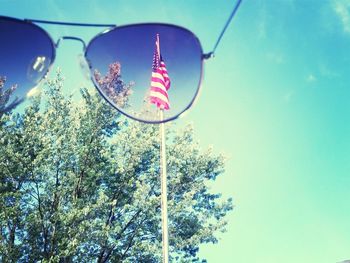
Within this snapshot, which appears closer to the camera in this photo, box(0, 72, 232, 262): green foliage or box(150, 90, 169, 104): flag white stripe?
box(150, 90, 169, 104): flag white stripe

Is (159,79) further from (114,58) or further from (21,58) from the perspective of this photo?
(21,58)

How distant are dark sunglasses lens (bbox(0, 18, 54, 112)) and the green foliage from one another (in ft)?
30.7

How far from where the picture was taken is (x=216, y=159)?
16.0 metres

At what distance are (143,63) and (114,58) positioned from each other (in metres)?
0.44

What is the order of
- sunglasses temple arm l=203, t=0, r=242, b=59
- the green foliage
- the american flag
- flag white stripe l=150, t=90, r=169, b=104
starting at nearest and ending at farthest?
sunglasses temple arm l=203, t=0, r=242, b=59 < the american flag < flag white stripe l=150, t=90, r=169, b=104 < the green foliage

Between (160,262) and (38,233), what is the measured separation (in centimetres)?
449

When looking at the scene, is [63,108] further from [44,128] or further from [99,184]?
[99,184]

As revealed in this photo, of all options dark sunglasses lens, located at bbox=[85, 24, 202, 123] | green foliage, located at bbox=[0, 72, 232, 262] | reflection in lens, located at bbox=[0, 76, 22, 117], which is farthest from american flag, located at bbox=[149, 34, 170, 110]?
green foliage, located at bbox=[0, 72, 232, 262]

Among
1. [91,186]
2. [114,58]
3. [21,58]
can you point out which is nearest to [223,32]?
[114,58]

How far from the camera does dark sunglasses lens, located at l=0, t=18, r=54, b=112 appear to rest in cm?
298

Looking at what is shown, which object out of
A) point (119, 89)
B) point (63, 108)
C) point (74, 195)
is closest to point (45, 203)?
point (74, 195)

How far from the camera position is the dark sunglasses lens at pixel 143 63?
10.5 feet

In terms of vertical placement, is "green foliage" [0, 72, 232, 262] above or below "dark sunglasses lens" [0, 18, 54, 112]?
above

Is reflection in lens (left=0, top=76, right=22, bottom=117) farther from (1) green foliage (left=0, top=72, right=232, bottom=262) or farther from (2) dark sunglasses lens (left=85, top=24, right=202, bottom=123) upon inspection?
(1) green foliage (left=0, top=72, right=232, bottom=262)
